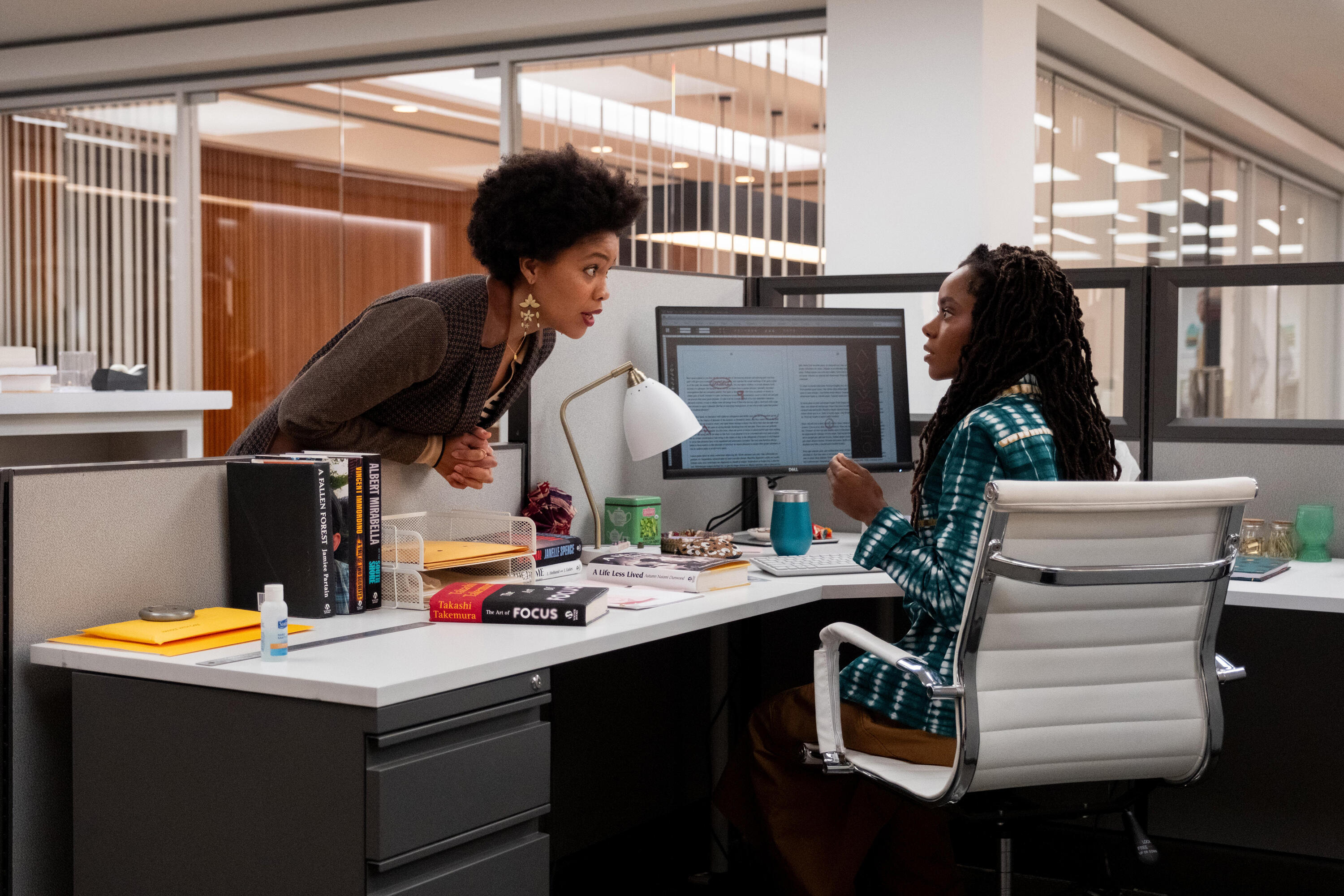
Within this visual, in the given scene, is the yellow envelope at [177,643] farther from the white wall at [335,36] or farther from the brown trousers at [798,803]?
the white wall at [335,36]

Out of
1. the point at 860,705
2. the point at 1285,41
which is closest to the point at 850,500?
the point at 860,705

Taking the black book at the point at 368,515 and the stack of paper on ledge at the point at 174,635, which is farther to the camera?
the black book at the point at 368,515

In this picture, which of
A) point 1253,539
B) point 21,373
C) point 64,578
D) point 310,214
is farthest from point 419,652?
point 310,214

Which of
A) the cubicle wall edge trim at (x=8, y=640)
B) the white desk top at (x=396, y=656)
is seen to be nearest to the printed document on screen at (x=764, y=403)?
the white desk top at (x=396, y=656)

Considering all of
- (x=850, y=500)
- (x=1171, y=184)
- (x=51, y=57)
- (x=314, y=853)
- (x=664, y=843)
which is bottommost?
(x=664, y=843)

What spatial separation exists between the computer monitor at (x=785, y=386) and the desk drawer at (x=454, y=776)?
3.59 ft

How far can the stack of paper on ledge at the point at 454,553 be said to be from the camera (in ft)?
6.47

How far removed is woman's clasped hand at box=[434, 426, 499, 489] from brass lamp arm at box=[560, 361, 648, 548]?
0.28 m

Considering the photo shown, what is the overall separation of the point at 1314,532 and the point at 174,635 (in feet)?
6.82

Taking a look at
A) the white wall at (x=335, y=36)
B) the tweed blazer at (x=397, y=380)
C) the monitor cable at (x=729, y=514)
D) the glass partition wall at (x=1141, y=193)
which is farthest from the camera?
the glass partition wall at (x=1141, y=193)

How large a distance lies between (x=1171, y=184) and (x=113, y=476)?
20.0 feet

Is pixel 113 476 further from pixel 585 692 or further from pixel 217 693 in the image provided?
pixel 585 692

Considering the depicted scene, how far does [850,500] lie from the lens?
215 centimetres

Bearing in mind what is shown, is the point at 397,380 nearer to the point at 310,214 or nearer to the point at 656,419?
the point at 656,419
